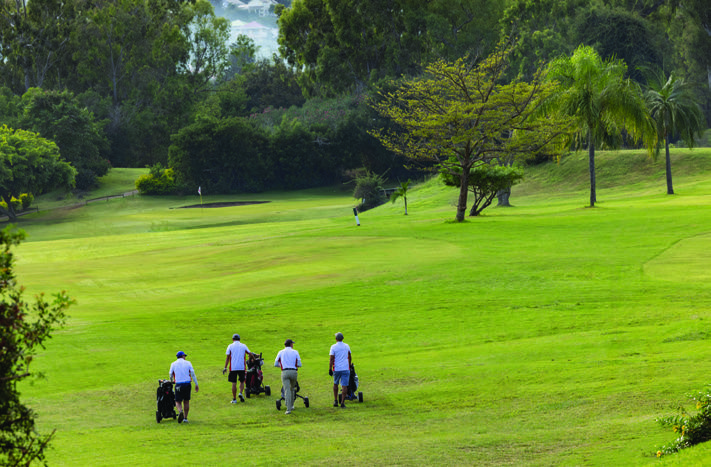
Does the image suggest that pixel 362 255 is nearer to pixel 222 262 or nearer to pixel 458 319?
pixel 222 262

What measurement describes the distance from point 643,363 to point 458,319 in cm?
900

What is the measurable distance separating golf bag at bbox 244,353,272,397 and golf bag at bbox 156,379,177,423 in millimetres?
2433

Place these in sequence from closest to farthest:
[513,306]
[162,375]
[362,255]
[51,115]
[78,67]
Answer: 1. [162,375]
2. [513,306]
3. [362,255]
4. [51,115]
5. [78,67]

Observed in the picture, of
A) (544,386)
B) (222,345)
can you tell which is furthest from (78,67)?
(544,386)

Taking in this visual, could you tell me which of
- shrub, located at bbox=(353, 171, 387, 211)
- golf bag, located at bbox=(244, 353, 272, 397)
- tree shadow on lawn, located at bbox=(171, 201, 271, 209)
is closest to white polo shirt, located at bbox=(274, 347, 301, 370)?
golf bag, located at bbox=(244, 353, 272, 397)

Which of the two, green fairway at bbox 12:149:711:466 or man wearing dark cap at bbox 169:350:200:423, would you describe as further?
man wearing dark cap at bbox 169:350:200:423

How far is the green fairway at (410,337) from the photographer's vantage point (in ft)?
47.9

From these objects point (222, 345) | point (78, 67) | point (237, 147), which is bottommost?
point (222, 345)

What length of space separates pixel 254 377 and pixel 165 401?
280 centimetres

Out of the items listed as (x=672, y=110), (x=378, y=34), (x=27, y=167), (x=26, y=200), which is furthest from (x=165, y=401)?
(x=378, y=34)

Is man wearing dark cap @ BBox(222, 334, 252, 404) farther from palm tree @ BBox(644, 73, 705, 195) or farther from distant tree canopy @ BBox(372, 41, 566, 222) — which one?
palm tree @ BBox(644, 73, 705, 195)

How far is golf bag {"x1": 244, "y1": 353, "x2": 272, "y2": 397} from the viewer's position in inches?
771

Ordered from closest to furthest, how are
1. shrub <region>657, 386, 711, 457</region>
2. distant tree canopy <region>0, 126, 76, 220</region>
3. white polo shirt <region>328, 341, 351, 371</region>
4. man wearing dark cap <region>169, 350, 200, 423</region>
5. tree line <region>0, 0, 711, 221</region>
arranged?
shrub <region>657, 386, 711, 457</region>
man wearing dark cap <region>169, 350, 200, 423</region>
white polo shirt <region>328, 341, 351, 371</region>
distant tree canopy <region>0, 126, 76, 220</region>
tree line <region>0, 0, 711, 221</region>

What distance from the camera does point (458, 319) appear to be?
2680 cm
